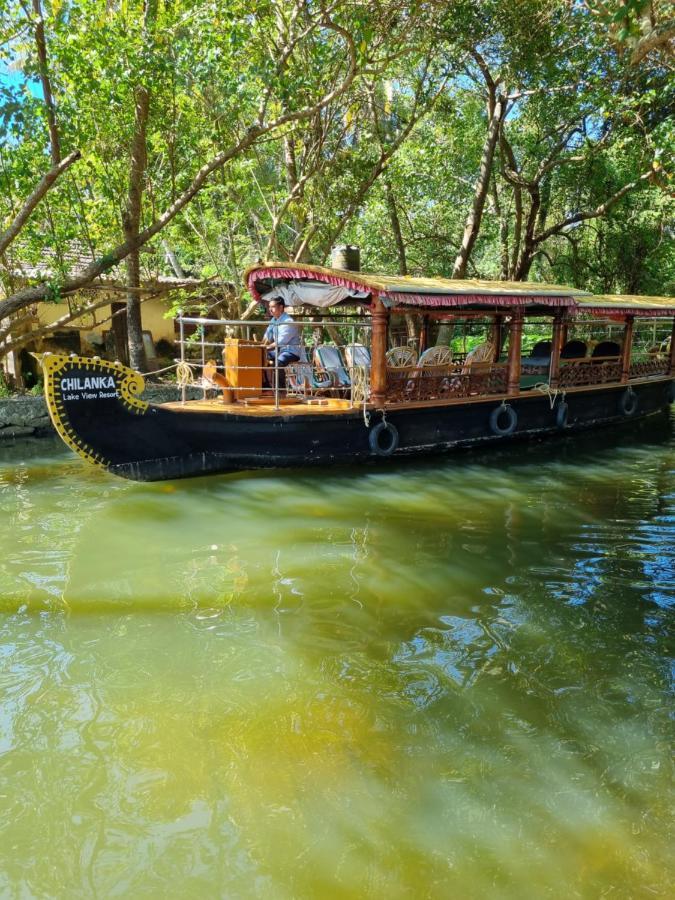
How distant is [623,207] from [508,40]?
7425 millimetres

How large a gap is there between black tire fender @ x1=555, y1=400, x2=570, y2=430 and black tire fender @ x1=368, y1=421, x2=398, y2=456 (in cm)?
360

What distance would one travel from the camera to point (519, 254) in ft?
60.5

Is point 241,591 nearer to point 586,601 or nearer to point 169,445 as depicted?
point 586,601

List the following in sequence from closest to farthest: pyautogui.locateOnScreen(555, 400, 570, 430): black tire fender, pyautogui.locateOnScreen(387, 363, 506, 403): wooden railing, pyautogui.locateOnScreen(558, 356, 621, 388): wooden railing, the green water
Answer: the green water < pyautogui.locateOnScreen(387, 363, 506, 403): wooden railing < pyautogui.locateOnScreen(555, 400, 570, 430): black tire fender < pyautogui.locateOnScreen(558, 356, 621, 388): wooden railing

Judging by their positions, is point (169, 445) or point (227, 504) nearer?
point (227, 504)

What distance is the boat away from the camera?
26.2 feet

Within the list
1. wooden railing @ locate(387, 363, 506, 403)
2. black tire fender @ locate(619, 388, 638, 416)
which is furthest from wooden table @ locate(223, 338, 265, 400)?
black tire fender @ locate(619, 388, 638, 416)

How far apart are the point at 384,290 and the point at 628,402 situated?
268 inches

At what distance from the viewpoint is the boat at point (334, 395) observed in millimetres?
7984

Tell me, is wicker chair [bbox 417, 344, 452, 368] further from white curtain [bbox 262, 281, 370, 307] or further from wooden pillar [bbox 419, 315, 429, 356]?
wooden pillar [bbox 419, 315, 429, 356]

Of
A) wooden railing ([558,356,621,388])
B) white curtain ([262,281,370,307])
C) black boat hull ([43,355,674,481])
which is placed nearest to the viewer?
black boat hull ([43,355,674,481])

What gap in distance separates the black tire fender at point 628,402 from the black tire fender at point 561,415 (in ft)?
6.27

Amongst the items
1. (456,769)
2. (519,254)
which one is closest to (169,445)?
(456,769)

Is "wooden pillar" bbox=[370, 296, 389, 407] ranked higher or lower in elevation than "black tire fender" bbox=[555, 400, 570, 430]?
higher
